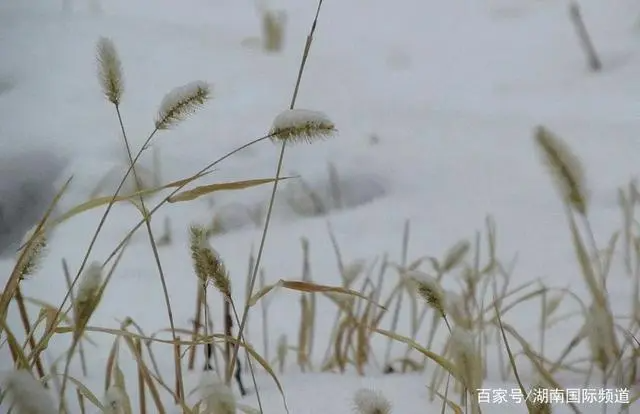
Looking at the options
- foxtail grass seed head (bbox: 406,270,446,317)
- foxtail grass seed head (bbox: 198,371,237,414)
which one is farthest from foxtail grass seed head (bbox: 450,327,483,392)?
foxtail grass seed head (bbox: 198,371,237,414)

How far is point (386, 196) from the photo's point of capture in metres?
1.38

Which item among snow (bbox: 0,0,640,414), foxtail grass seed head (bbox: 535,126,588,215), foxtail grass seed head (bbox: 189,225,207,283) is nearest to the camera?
foxtail grass seed head (bbox: 189,225,207,283)

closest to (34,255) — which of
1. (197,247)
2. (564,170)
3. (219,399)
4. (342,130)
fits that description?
(197,247)

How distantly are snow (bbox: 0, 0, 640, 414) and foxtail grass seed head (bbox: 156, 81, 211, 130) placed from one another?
0.30 m

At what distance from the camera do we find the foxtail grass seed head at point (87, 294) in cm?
39

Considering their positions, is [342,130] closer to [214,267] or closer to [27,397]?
[214,267]

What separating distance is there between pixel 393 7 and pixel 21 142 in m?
1.34

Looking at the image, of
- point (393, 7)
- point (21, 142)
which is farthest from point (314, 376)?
point (393, 7)

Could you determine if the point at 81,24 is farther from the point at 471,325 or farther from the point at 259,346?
the point at 471,325

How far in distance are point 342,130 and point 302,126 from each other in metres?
1.15

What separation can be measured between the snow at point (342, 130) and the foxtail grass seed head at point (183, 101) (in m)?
0.30

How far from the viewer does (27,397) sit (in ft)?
0.90

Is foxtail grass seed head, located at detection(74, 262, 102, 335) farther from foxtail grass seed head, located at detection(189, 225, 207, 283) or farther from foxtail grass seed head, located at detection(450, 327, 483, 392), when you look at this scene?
foxtail grass seed head, located at detection(450, 327, 483, 392)

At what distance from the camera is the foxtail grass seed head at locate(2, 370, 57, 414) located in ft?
0.90
